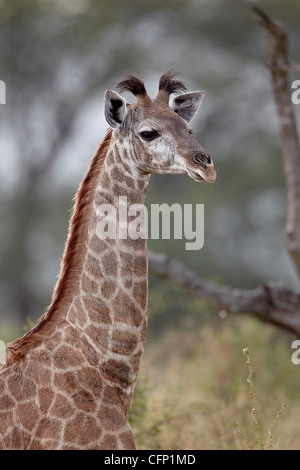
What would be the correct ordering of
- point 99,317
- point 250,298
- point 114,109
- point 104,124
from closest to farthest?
point 99,317 → point 114,109 → point 250,298 → point 104,124

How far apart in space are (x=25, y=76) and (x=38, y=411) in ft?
72.4

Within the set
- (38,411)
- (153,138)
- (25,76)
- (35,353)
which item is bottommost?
(38,411)

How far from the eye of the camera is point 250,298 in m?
9.86

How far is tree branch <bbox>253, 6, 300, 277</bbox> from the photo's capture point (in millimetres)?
10156

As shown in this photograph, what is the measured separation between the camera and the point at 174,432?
877 cm

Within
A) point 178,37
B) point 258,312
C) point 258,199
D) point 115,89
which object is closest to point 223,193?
point 258,199

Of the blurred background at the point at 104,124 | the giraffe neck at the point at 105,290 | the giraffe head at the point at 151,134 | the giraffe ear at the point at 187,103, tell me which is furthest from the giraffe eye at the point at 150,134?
the blurred background at the point at 104,124

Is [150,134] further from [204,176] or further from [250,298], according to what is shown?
[250,298]

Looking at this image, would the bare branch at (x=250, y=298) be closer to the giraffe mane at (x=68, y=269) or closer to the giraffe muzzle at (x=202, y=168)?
the giraffe mane at (x=68, y=269)

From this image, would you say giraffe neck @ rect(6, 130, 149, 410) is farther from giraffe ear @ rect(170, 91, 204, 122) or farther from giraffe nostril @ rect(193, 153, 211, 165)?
giraffe ear @ rect(170, 91, 204, 122)

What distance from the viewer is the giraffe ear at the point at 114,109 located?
5570 mm

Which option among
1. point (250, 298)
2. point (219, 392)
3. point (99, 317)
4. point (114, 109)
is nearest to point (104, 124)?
point (219, 392)

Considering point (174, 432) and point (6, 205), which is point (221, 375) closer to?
point (174, 432)

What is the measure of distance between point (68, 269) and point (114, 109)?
1.12 metres
